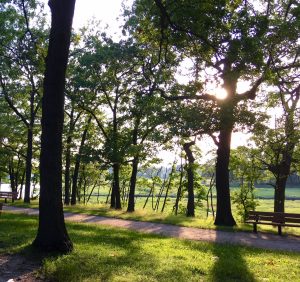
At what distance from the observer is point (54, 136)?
30.2 feet

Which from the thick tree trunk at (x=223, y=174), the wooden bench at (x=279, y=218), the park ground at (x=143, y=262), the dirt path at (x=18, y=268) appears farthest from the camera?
the thick tree trunk at (x=223, y=174)

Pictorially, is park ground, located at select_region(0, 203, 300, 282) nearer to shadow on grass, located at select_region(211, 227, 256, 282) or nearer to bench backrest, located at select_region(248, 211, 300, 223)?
shadow on grass, located at select_region(211, 227, 256, 282)

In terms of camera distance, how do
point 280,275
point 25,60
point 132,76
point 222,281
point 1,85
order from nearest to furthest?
point 222,281
point 280,275
point 25,60
point 132,76
point 1,85

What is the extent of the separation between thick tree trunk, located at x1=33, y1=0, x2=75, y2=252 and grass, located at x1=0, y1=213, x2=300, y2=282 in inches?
21.9

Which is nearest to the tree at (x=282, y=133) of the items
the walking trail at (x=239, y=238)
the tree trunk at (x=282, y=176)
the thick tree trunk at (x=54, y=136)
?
the tree trunk at (x=282, y=176)

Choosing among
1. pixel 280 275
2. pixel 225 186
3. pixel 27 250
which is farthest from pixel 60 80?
pixel 225 186

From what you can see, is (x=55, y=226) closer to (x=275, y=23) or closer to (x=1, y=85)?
(x=275, y=23)

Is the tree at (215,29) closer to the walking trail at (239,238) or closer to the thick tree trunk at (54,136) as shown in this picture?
the thick tree trunk at (54,136)

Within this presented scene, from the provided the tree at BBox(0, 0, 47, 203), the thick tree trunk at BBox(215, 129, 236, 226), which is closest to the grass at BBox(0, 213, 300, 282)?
the thick tree trunk at BBox(215, 129, 236, 226)

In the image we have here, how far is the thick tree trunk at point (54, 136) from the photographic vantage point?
8992mm

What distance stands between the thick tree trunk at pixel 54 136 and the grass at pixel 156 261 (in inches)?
21.9

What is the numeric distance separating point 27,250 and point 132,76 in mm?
19451

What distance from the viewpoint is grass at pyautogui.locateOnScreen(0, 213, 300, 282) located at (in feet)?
24.0

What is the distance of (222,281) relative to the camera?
7199 mm
